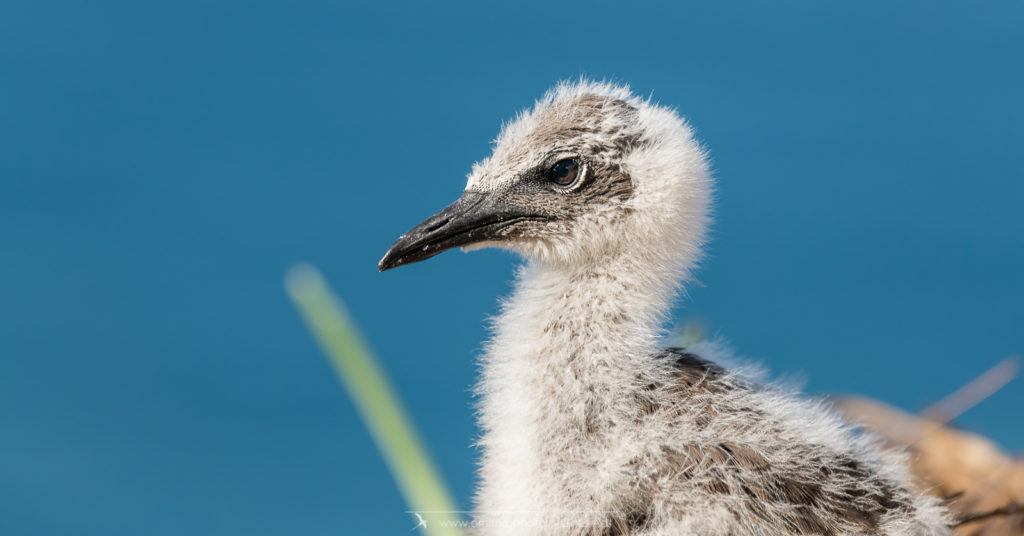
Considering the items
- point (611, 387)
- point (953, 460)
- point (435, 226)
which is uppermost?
point (435, 226)

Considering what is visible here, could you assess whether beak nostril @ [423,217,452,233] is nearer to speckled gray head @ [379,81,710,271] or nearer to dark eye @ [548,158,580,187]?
speckled gray head @ [379,81,710,271]

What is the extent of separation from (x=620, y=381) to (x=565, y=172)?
0.52 m

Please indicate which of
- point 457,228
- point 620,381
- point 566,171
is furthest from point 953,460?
point 457,228

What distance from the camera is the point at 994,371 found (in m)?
2.64

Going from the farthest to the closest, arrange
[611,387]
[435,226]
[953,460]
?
[953,460] → [435,226] → [611,387]

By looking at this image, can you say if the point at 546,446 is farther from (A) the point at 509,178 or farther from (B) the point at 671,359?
(A) the point at 509,178

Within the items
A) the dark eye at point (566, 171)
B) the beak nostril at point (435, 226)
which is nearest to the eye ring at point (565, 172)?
the dark eye at point (566, 171)

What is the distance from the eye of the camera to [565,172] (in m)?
2.13

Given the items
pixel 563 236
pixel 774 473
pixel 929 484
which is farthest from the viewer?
pixel 929 484

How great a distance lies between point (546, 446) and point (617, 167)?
2.14ft

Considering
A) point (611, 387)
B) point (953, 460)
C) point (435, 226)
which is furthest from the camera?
point (953, 460)

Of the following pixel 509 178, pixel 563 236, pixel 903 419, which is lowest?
pixel 903 419

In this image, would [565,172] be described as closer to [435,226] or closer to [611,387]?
[435,226]

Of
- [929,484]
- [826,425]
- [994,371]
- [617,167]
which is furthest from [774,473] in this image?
[994,371]
